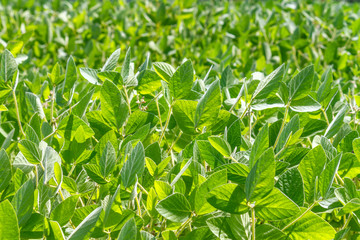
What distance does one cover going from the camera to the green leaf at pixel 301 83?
1035 millimetres

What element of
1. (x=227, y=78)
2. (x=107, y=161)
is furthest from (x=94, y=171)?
(x=227, y=78)

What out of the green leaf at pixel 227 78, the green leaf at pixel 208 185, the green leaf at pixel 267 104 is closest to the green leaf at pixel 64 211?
the green leaf at pixel 208 185

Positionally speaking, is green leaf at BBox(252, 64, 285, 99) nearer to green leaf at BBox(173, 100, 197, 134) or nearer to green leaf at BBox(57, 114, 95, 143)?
green leaf at BBox(173, 100, 197, 134)

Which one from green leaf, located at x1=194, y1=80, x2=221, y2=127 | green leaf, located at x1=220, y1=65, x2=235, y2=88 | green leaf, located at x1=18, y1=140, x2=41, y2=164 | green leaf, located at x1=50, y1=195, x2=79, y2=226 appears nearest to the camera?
green leaf, located at x1=50, y1=195, x2=79, y2=226

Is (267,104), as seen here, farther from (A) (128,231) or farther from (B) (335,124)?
(A) (128,231)

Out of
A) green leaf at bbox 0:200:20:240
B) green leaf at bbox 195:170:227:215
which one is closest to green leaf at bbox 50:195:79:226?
green leaf at bbox 0:200:20:240

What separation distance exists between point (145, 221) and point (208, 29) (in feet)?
8.62

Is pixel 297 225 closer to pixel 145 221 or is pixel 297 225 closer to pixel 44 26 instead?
pixel 145 221

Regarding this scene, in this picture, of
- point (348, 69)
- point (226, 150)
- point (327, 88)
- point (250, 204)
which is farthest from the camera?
point (348, 69)

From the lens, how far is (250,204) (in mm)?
729

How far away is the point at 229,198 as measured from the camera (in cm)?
71

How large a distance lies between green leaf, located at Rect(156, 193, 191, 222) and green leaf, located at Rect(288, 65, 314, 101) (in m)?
0.44

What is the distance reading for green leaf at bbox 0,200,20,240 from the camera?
65 centimetres

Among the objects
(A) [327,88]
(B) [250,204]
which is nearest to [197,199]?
(B) [250,204]
